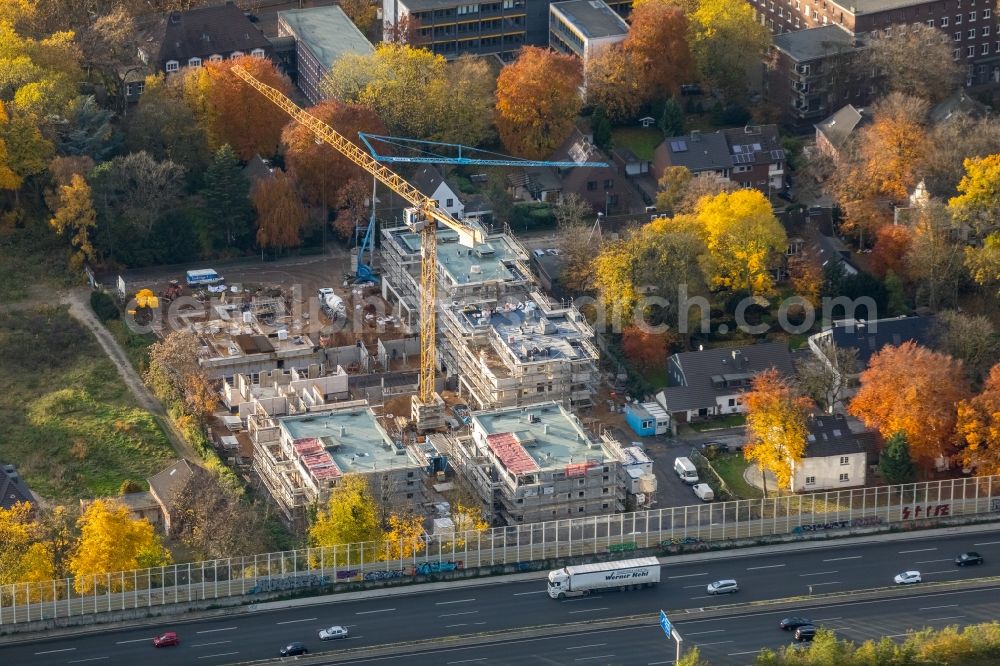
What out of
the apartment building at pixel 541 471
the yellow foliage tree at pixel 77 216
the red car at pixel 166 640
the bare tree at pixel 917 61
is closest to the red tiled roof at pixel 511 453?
the apartment building at pixel 541 471

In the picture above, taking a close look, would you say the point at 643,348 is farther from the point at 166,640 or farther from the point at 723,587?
the point at 166,640

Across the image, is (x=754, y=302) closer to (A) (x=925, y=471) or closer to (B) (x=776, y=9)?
(A) (x=925, y=471)

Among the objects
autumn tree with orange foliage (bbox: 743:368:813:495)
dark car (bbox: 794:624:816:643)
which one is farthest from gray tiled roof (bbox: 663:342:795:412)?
dark car (bbox: 794:624:816:643)

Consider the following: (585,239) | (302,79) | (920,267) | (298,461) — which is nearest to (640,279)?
(585,239)

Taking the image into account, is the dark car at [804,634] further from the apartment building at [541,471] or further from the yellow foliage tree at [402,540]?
the yellow foliage tree at [402,540]

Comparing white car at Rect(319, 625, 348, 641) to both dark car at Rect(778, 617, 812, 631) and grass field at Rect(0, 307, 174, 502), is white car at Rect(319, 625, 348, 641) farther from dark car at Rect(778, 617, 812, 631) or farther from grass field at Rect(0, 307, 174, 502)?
dark car at Rect(778, 617, 812, 631)

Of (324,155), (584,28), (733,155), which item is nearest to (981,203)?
(733,155)
